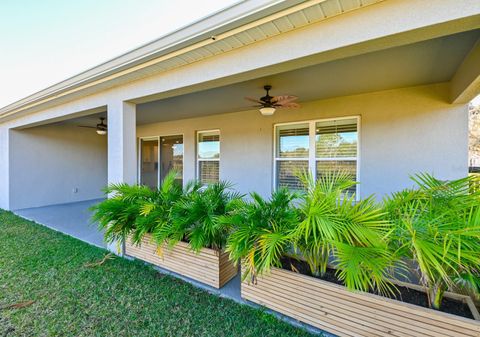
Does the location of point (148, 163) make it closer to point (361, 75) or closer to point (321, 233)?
point (361, 75)

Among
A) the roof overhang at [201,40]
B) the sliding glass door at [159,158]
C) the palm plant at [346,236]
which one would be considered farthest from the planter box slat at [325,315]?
the sliding glass door at [159,158]

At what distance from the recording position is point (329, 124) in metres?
5.00

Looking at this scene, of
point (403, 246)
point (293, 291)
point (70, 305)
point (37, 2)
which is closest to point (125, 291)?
point (70, 305)

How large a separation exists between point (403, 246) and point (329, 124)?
3696 millimetres

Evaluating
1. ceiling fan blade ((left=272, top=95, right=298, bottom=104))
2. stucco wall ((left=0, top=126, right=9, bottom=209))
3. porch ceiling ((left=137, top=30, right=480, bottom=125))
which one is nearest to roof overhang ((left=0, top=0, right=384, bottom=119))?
porch ceiling ((left=137, top=30, right=480, bottom=125))

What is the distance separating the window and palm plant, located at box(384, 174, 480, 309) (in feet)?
16.6

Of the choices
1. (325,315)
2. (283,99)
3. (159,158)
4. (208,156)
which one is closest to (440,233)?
(325,315)

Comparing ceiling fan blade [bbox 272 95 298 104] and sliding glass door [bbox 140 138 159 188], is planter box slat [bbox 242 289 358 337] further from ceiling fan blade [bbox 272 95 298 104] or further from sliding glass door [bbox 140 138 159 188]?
sliding glass door [bbox 140 138 159 188]

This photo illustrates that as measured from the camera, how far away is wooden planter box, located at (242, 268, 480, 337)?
1614mm

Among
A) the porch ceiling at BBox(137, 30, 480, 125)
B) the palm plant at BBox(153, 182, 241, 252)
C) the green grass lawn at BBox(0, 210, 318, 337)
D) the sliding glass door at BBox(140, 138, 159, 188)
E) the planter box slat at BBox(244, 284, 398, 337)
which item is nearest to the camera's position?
the planter box slat at BBox(244, 284, 398, 337)

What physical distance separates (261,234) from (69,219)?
598cm

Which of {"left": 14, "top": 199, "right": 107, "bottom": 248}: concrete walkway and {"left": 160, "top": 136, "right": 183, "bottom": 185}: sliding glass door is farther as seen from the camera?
{"left": 160, "top": 136, "right": 183, "bottom": 185}: sliding glass door

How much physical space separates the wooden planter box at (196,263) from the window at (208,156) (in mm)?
3610

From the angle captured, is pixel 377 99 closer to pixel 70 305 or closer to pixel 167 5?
pixel 167 5
